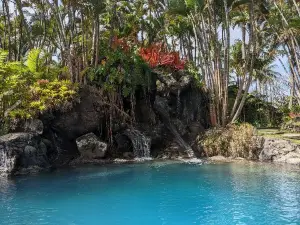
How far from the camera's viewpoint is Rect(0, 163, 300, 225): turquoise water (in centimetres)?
702

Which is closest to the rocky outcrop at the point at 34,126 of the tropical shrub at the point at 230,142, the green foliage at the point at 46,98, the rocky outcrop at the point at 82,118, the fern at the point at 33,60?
the green foliage at the point at 46,98

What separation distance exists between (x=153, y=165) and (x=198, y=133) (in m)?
4.23

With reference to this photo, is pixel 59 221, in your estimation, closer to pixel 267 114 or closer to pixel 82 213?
pixel 82 213

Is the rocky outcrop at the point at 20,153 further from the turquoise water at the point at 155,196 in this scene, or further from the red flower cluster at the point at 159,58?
the red flower cluster at the point at 159,58

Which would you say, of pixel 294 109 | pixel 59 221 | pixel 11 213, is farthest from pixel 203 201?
pixel 294 109

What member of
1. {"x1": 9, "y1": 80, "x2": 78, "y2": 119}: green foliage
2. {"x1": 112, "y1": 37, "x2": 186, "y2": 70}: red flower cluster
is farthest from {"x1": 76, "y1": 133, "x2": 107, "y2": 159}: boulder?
{"x1": 112, "y1": 37, "x2": 186, "y2": 70}: red flower cluster

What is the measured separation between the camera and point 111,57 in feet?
54.4

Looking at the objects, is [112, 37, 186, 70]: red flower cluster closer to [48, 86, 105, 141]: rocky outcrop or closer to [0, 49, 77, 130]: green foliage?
[48, 86, 105, 141]: rocky outcrop

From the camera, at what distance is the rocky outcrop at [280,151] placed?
13188 millimetres

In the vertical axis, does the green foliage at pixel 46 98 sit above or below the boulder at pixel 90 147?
above

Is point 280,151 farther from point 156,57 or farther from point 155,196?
point 156,57

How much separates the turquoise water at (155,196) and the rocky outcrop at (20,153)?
108 centimetres

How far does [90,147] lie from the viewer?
47.9 feet

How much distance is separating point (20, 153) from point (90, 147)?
308 centimetres
